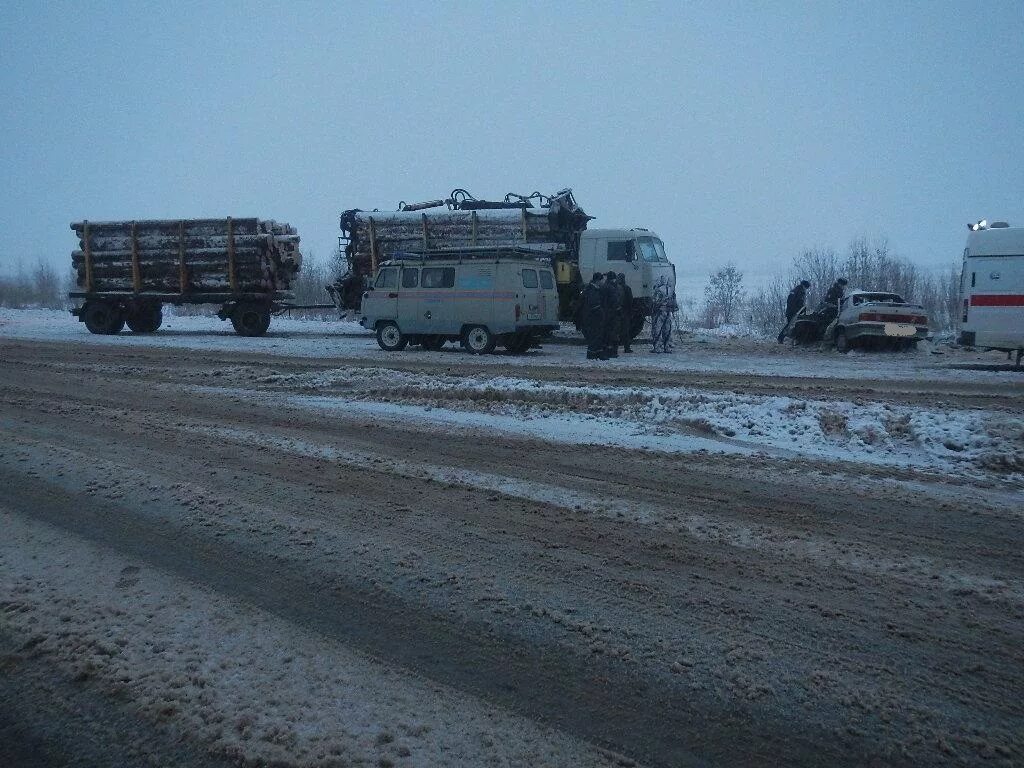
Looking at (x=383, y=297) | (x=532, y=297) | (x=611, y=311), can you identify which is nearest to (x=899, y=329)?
(x=611, y=311)

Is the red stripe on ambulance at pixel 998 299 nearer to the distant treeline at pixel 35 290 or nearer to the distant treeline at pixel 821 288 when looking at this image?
the distant treeline at pixel 821 288

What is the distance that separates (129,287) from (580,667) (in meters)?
27.2

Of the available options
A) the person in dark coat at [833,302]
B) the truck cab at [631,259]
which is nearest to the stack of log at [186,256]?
the truck cab at [631,259]

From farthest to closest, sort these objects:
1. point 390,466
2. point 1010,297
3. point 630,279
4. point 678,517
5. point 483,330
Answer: point 630,279 → point 483,330 → point 1010,297 → point 390,466 → point 678,517

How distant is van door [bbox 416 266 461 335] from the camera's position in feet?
64.2

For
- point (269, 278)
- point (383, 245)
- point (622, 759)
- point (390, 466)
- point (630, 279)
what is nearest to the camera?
point (622, 759)

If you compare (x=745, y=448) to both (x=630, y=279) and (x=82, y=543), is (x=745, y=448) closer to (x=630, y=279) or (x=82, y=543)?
(x=82, y=543)

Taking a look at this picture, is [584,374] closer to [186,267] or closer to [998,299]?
[998,299]

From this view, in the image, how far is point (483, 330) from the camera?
63.8 feet

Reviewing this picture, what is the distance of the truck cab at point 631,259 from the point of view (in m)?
22.0

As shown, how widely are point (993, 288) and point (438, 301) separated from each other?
39.0 ft

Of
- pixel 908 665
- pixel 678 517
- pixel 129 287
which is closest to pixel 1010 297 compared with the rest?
pixel 678 517

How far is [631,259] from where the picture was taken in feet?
72.5

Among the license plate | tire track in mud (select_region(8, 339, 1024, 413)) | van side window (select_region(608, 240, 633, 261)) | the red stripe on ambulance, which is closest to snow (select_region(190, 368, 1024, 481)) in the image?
tire track in mud (select_region(8, 339, 1024, 413))
